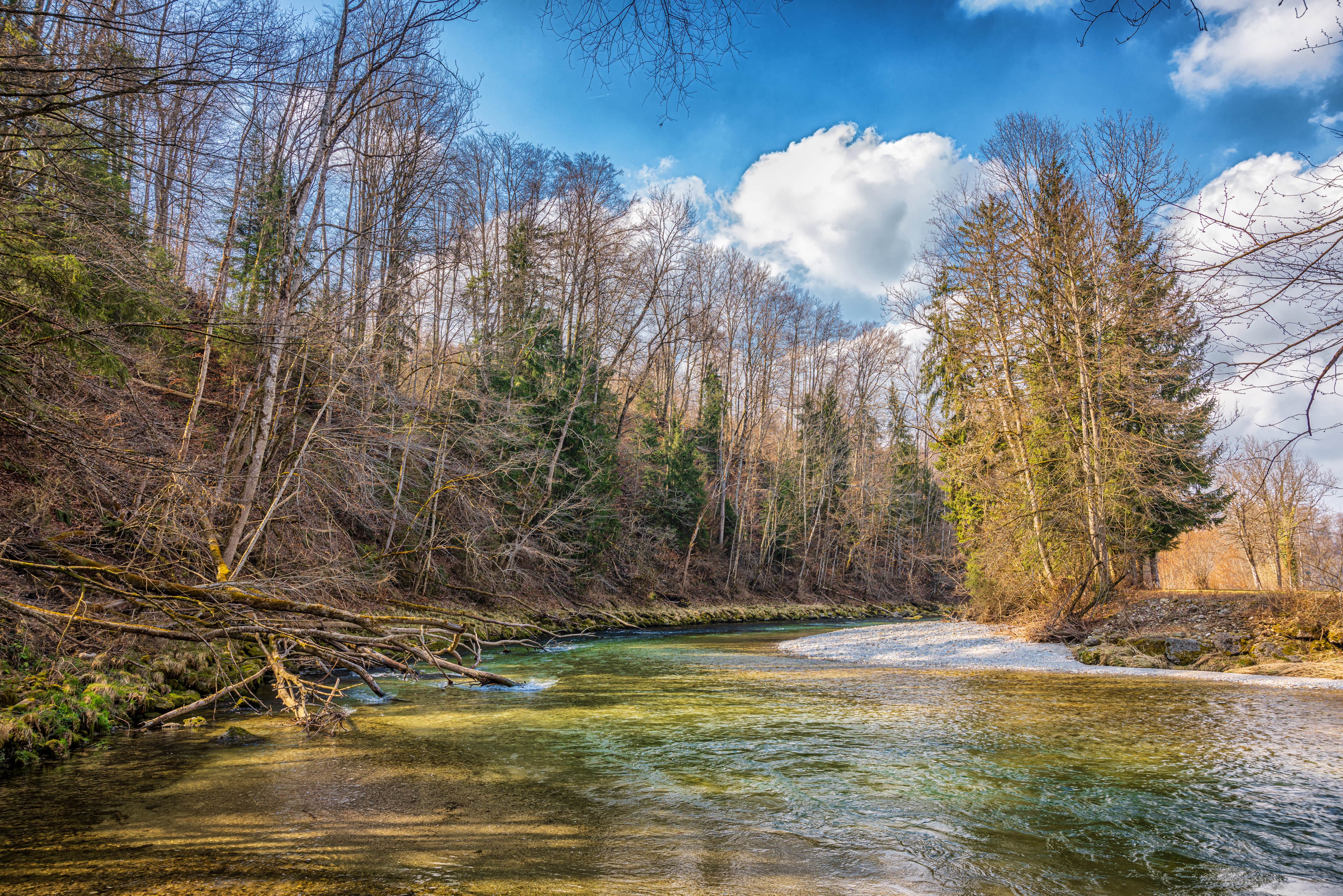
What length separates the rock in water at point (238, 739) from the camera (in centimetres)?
627

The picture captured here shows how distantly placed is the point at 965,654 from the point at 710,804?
419 inches

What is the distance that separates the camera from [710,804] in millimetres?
4910

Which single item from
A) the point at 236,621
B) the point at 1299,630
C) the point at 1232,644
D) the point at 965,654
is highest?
the point at 236,621

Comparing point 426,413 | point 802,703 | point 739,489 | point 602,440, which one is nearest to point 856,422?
point 739,489

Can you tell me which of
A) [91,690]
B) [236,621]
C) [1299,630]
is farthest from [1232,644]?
[91,690]

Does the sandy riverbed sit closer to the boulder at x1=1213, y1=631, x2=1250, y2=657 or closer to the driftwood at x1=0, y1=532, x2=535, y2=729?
the boulder at x1=1213, y1=631, x2=1250, y2=657

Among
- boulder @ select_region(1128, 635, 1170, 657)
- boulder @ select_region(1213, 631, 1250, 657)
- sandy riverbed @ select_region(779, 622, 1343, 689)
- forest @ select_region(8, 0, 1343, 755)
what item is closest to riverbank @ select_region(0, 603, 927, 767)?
forest @ select_region(8, 0, 1343, 755)

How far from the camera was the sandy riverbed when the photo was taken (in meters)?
10.7

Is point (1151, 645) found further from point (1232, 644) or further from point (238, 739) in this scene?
point (238, 739)

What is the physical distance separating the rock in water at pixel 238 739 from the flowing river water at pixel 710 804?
154mm

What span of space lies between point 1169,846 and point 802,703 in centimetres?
486

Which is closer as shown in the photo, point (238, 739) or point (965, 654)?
point (238, 739)

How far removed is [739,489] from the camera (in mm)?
34031

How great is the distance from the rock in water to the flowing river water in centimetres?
15
